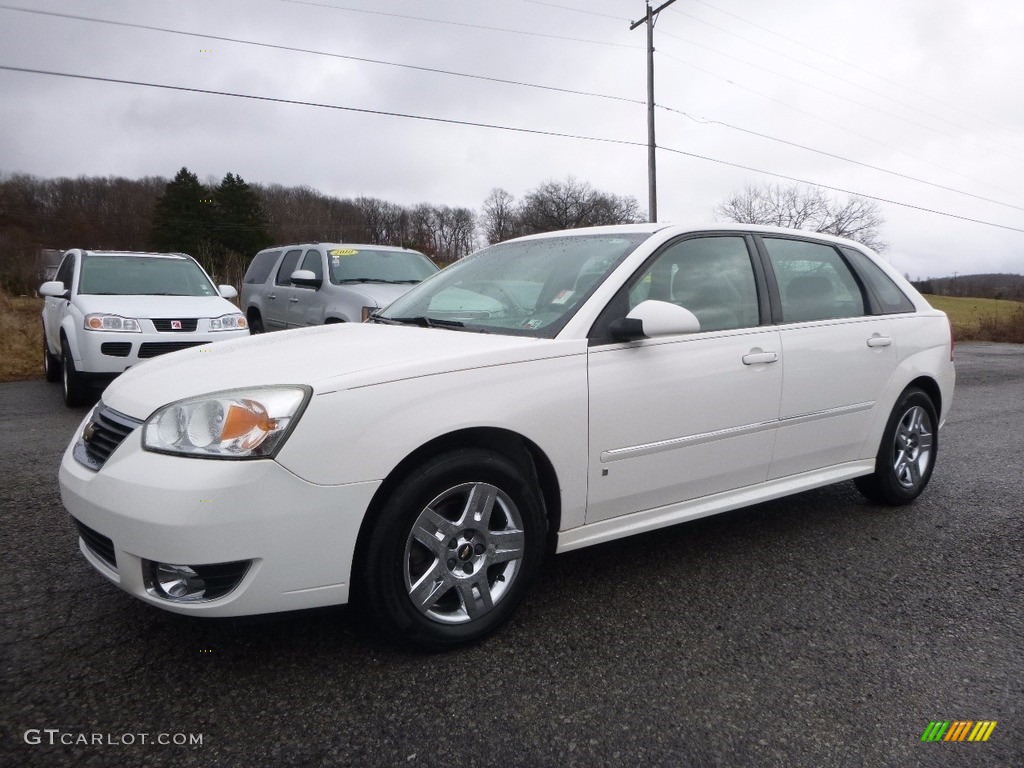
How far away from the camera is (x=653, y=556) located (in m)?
3.63

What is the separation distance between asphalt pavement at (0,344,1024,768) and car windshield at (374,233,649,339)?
117 centimetres

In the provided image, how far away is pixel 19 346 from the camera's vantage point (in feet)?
42.7

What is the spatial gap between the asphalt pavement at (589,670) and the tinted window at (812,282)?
1218mm

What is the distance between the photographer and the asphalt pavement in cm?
210

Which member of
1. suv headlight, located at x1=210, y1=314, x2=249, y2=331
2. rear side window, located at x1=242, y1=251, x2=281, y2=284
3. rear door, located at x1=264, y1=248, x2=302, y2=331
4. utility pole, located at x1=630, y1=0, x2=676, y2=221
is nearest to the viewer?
suv headlight, located at x1=210, y1=314, x2=249, y2=331

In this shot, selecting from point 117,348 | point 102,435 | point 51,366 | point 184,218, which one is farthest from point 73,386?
point 184,218

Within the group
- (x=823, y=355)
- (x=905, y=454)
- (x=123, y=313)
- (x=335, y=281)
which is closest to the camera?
(x=823, y=355)

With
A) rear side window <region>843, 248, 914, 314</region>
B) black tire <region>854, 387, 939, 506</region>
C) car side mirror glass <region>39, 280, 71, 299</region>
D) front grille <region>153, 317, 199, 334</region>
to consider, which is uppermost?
car side mirror glass <region>39, 280, 71, 299</region>

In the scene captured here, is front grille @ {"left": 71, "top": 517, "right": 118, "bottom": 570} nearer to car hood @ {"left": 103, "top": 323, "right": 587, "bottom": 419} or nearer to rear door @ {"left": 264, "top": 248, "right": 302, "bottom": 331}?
car hood @ {"left": 103, "top": 323, "right": 587, "bottom": 419}

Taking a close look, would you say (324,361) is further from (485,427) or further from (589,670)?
(589,670)

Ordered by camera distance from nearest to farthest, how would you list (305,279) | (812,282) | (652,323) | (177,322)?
1. (652,323)
2. (812,282)
3. (177,322)
4. (305,279)

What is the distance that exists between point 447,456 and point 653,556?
1.54 metres

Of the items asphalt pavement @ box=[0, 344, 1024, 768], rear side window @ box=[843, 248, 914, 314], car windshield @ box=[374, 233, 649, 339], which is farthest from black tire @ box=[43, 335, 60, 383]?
rear side window @ box=[843, 248, 914, 314]

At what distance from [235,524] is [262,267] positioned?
11051 millimetres
